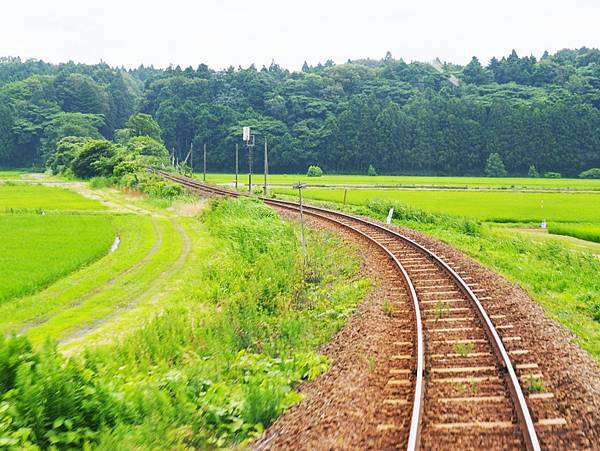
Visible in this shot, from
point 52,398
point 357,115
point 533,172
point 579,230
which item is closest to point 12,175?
point 357,115

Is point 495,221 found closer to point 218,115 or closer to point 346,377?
point 346,377

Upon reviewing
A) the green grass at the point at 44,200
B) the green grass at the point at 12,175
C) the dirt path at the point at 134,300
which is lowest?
the green grass at the point at 12,175

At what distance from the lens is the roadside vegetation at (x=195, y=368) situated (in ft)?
19.7

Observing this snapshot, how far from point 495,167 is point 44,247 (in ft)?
277

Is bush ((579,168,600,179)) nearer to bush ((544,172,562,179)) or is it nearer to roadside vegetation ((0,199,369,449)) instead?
bush ((544,172,562,179))

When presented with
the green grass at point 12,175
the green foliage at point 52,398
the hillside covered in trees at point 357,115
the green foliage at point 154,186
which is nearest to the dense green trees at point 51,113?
the hillside covered in trees at point 357,115

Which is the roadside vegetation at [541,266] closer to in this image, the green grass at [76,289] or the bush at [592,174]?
the green grass at [76,289]

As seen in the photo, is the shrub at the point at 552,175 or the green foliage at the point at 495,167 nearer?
the shrub at the point at 552,175

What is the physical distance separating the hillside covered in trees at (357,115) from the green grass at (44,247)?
76502 millimetres

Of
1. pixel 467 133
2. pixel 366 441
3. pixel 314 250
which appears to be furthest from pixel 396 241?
pixel 467 133

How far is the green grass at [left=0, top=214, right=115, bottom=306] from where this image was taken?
15906 millimetres

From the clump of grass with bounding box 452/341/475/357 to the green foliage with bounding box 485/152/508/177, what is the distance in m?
90.6

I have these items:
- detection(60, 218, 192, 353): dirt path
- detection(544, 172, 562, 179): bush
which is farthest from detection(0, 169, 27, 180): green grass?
detection(544, 172, 562, 179): bush

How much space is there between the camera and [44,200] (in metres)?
42.6
